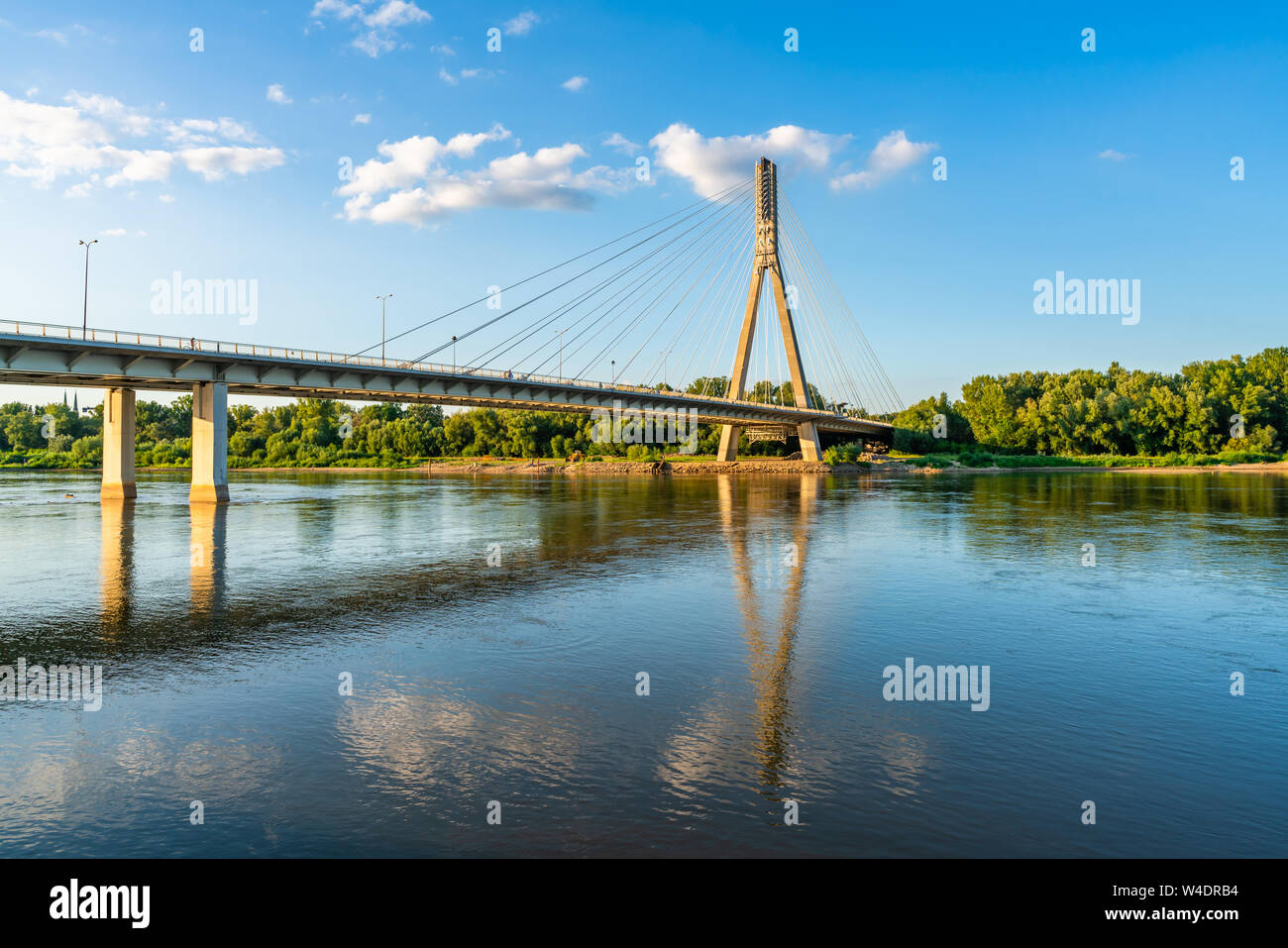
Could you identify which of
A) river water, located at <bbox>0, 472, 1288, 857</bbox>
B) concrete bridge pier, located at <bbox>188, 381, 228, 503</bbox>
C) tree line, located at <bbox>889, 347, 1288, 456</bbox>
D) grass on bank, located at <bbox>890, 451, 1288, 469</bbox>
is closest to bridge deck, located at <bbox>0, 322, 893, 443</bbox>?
concrete bridge pier, located at <bbox>188, 381, 228, 503</bbox>

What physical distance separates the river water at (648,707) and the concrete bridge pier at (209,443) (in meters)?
26.5

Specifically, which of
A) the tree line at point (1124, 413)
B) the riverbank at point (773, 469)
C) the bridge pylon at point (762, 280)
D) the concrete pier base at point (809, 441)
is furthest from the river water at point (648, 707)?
the tree line at point (1124, 413)

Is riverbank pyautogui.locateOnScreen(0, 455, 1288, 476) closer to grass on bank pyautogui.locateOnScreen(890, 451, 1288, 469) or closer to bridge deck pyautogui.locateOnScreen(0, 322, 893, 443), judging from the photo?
grass on bank pyautogui.locateOnScreen(890, 451, 1288, 469)

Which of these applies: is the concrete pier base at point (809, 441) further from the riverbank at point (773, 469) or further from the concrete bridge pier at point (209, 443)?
the concrete bridge pier at point (209, 443)

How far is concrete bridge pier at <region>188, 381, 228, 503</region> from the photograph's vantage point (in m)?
54.3

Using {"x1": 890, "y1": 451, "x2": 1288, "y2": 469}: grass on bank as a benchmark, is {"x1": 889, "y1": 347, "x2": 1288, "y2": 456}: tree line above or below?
above

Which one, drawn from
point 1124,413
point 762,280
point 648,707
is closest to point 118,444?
point 648,707

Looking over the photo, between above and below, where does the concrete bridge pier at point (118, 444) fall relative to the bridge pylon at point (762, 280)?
below

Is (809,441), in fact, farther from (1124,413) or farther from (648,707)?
(648,707)

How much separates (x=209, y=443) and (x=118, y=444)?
483 inches

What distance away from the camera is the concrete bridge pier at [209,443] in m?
54.3

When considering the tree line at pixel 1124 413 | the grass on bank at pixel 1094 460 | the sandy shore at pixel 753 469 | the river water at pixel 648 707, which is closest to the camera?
the river water at pixel 648 707

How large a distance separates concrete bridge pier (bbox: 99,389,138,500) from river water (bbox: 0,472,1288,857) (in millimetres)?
35672
